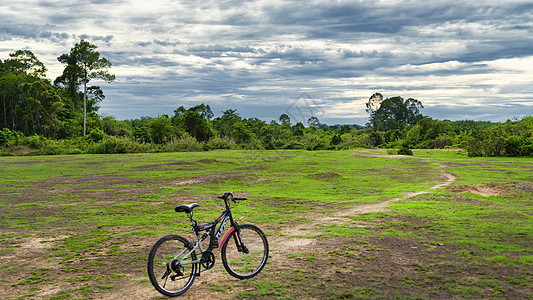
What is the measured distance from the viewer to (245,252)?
580 centimetres

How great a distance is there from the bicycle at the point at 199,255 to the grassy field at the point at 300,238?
21 cm

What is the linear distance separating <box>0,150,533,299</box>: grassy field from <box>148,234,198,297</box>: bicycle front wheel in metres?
0.24

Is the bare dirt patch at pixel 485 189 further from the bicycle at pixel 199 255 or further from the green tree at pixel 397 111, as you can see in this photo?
the green tree at pixel 397 111

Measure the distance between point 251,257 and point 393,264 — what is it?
226 cm

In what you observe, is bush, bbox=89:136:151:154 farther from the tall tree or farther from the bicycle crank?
the bicycle crank

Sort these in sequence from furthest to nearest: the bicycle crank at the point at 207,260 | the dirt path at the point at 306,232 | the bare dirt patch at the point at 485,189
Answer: the bare dirt patch at the point at 485,189
the dirt path at the point at 306,232
the bicycle crank at the point at 207,260

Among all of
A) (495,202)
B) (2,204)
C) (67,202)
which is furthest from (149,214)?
(495,202)

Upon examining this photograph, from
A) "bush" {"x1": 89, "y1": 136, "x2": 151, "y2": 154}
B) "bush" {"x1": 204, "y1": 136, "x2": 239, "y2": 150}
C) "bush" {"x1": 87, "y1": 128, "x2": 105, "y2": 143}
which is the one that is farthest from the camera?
"bush" {"x1": 204, "y1": 136, "x2": 239, "y2": 150}

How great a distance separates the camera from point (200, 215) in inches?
421

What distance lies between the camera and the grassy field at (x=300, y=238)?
5.36 m

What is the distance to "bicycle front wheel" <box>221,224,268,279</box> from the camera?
18.2 ft

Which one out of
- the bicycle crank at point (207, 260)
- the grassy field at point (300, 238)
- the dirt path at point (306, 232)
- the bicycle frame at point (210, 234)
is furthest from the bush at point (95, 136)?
the bicycle crank at point (207, 260)

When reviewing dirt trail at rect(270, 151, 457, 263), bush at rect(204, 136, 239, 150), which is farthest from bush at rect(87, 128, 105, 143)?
dirt trail at rect(270, 151, 457, 263)

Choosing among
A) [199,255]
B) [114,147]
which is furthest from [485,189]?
[114,147]
